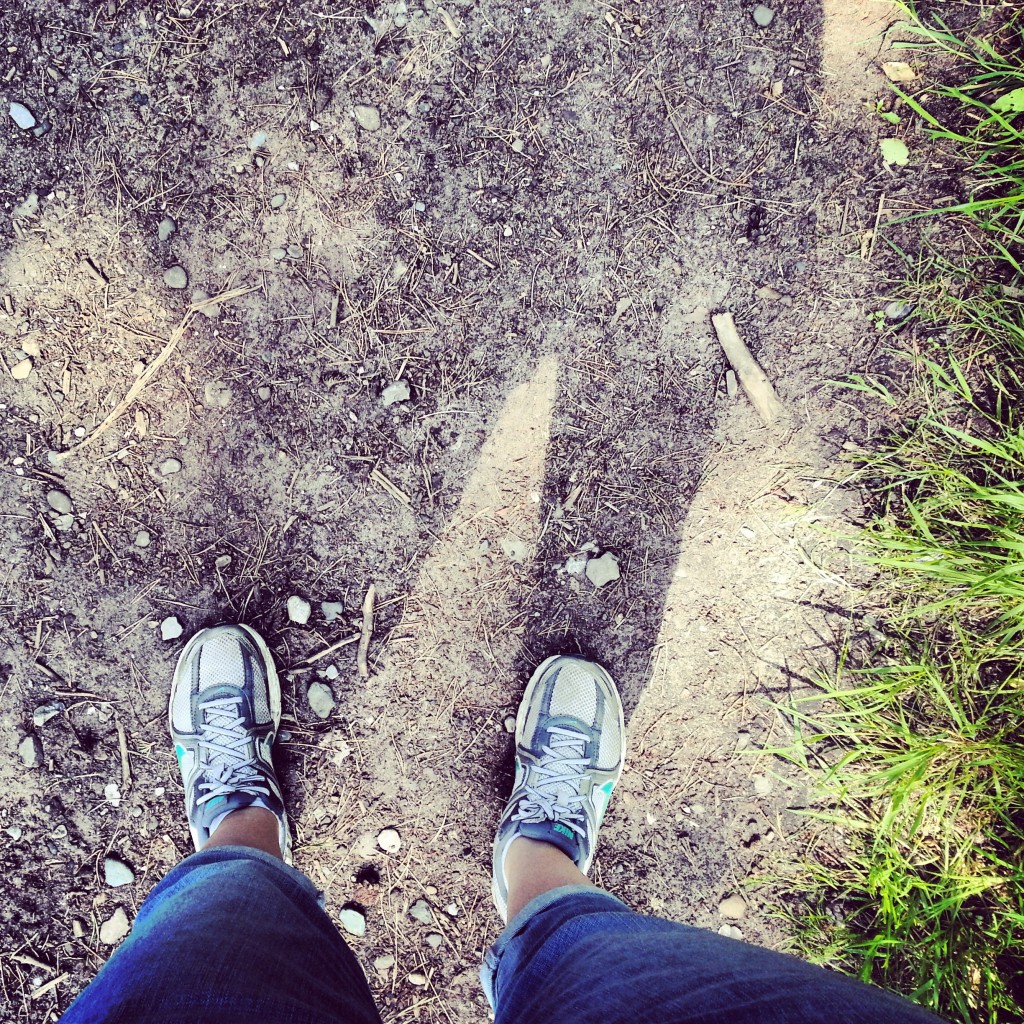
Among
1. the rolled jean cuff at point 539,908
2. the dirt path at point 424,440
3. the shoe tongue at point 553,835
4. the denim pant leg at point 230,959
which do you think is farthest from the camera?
the dirt path at point 424,440

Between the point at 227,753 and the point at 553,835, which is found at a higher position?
the point at 227,753

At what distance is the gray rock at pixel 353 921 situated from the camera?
89.6 inches

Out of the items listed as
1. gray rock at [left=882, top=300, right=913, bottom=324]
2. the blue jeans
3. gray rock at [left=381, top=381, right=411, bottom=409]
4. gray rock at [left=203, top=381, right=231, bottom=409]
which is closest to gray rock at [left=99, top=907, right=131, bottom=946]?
the blue jeans

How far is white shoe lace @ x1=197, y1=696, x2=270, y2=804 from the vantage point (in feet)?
7.16

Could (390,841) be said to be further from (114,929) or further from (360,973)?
(114,929)

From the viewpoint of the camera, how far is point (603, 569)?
2.30 m

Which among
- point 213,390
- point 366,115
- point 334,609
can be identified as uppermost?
point 366,115

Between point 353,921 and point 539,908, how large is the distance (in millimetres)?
820

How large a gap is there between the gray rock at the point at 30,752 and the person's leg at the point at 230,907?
1.64 feet

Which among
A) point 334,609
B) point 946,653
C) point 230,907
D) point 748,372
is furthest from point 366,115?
point 946,653

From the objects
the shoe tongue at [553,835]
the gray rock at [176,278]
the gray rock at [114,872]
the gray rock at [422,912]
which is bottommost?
the gray rock at [422,912]

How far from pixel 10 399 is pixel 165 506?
2.19ft

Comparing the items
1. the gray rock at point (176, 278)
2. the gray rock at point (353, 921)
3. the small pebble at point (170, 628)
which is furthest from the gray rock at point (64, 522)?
the gray rock at point (353, 921)

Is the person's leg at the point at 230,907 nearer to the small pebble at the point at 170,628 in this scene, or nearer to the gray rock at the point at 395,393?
the small pebble at the point at 170,628
